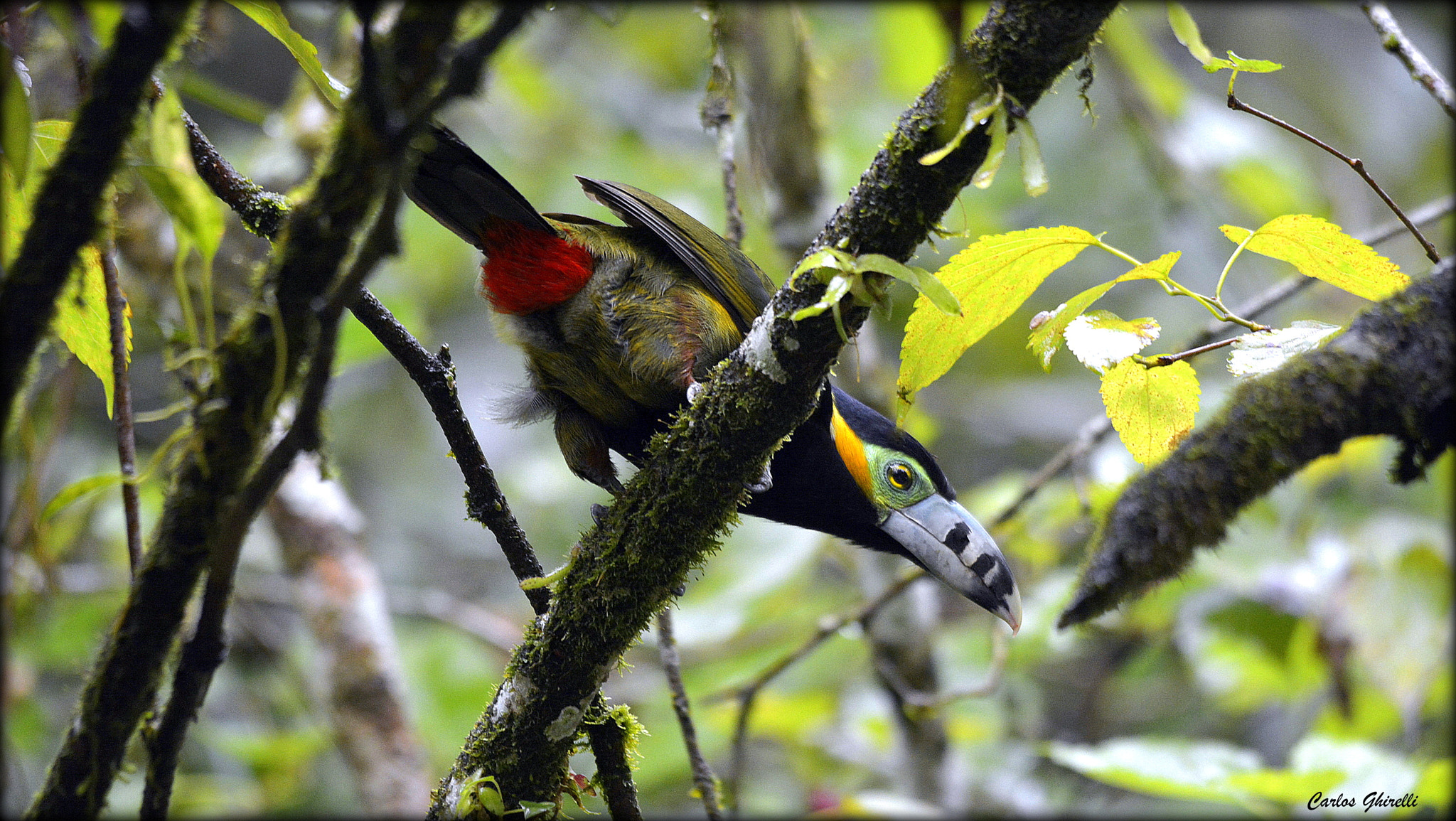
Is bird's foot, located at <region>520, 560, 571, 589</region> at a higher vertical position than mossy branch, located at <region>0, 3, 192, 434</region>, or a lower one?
lower

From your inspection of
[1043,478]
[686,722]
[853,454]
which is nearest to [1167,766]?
[1043,478]

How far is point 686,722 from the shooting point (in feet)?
6.41

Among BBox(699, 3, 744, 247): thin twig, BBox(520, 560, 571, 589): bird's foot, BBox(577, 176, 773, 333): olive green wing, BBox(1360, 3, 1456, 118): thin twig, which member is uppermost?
BBox(699, 3, 744, 247): thin twig

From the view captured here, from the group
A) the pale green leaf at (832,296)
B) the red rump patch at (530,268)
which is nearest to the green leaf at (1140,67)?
the red rump patch at (530,268)

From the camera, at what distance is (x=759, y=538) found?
375cm

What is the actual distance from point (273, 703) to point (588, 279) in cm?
349

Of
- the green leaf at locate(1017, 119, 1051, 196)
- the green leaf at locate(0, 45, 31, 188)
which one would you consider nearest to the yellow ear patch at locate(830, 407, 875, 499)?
the green leaf at locate(1017, 119, 1051, 196)

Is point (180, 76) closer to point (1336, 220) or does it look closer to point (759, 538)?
point (759, 538)

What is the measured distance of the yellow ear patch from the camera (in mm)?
2410

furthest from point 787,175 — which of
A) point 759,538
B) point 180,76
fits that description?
point 180,76

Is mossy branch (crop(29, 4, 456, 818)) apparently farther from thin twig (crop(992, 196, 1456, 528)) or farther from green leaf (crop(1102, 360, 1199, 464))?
thin twig (crop(992, 196, 1456, 528))

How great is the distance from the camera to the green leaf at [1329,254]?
4.52ft

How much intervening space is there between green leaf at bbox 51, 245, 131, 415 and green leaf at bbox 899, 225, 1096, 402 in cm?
118

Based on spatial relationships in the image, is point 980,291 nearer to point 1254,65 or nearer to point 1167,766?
point 1254,65
